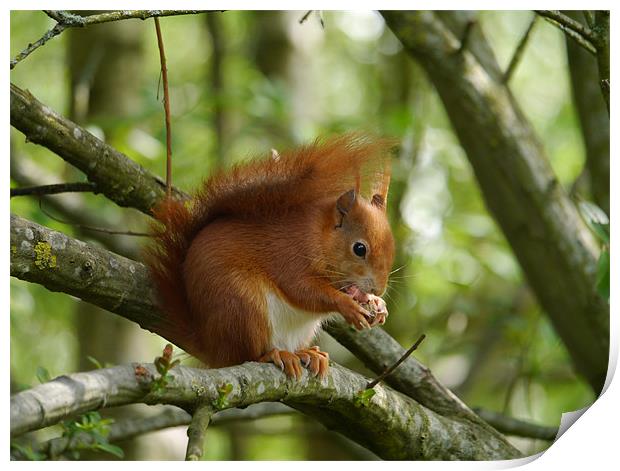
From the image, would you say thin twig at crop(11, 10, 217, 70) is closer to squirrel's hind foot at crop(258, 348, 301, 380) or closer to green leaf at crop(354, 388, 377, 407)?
squirrel's hind foot at crop(258, 348, 301, 380)

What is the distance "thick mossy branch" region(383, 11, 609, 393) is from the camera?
6.56 ft

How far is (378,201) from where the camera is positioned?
1.53 m

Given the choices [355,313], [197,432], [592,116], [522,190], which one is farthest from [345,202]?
[592,116]

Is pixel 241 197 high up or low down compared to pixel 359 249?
up

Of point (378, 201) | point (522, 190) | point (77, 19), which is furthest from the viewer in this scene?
point (522, 190)

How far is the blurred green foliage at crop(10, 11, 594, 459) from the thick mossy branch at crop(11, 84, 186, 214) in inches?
15.6

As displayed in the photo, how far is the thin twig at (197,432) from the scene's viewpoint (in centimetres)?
99

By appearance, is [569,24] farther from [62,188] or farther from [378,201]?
[62,188]

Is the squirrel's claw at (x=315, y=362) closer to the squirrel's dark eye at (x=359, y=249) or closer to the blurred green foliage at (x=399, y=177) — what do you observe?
the squirrel's dark eye at (x=359, y=249)

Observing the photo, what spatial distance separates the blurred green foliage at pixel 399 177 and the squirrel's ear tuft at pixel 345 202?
73 centimetres

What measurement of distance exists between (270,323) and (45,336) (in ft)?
4.91

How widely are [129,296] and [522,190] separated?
110 centimetres

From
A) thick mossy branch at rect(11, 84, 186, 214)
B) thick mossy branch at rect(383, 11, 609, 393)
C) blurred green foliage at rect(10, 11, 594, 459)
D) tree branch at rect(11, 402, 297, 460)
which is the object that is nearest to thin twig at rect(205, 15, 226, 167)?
blurred green foliage at rect(10, 11, 594, 459)
